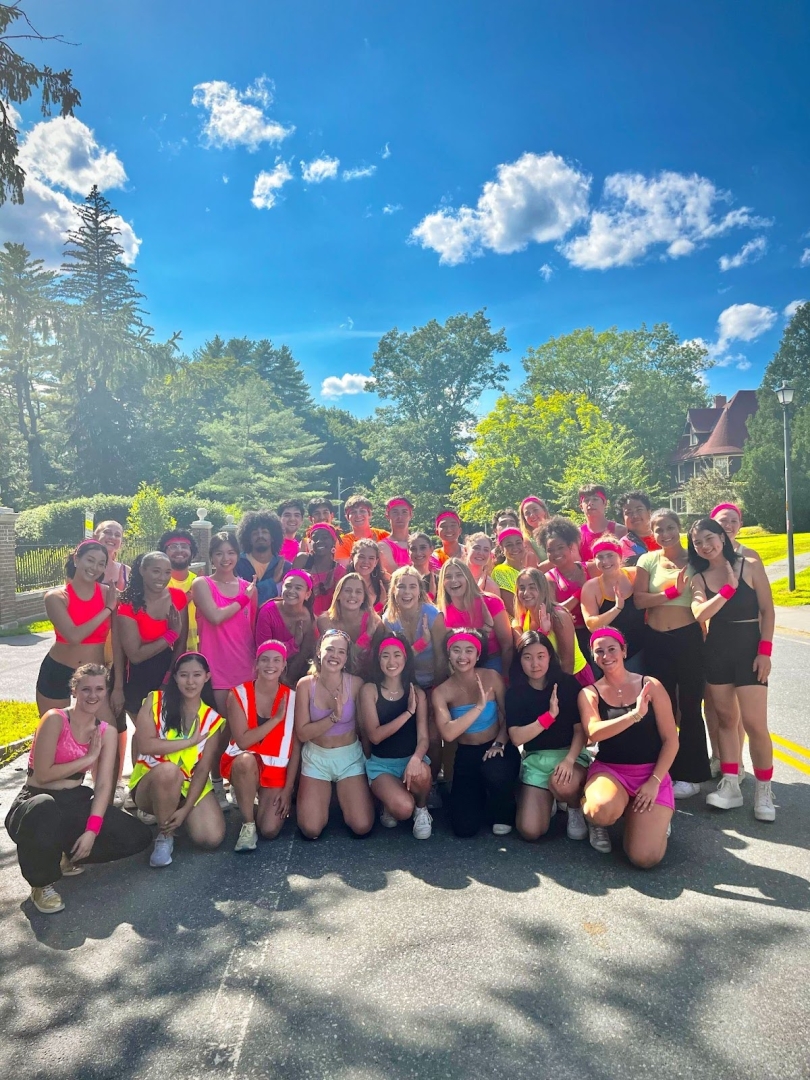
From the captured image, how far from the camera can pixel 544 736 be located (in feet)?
14.1

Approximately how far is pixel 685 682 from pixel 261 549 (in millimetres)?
3596

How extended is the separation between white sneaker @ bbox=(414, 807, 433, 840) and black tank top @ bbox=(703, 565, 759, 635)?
94.6 inches

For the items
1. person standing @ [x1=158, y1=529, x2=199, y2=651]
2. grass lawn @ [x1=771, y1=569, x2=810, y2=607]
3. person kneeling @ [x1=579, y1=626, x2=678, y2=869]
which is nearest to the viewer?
person kneeling @ [x1=579, y1=626, x2=678, y2=869]

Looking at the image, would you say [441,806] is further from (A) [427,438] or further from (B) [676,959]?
(A) [427,438]

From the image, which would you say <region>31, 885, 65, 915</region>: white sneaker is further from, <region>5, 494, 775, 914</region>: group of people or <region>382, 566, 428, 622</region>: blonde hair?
<region>382, 566, 428, 622</region>: blonde hair

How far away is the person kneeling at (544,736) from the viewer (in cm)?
412

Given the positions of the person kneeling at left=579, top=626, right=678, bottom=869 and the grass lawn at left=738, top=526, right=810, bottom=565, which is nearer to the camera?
the person kneeling at left=579, top=626, right=678, bottom=869

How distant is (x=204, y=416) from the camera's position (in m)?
48.2

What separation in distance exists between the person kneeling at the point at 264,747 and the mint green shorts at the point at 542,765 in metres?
1.55

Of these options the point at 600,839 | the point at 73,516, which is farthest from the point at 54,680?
the point at 73,516

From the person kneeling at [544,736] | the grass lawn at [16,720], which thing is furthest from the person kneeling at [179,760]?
the grass lawn at [16,720]

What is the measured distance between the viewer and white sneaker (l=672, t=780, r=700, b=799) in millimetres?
4660

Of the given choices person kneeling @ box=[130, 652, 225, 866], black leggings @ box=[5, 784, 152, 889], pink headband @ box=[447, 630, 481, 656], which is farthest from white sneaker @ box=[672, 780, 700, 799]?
black leggings @ box=[5, 784, 152, 889]

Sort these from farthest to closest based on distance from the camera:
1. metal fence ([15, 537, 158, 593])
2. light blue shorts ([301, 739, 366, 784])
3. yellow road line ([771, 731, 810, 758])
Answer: metal fence ([15, 537, 158, 593]) → yellow road line ([771, 731, 810, 758]) → light blue shorts ([301, 739, 366, 784])
